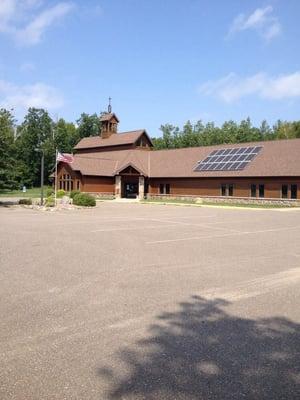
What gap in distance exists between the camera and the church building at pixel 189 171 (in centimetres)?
4147

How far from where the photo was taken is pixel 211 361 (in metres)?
4.55

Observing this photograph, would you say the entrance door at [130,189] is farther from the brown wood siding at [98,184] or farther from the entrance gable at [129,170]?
the entrance gable at [129,170]

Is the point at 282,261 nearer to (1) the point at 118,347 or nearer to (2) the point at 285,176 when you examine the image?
(1) the point at 118,347

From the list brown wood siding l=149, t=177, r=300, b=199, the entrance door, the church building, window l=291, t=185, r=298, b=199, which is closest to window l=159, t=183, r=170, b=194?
the church building

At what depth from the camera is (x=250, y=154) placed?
1799 inches

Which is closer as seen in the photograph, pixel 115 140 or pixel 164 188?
pixel 164 188

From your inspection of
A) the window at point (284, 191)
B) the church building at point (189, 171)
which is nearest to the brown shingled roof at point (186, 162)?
the church building at point (189, 171)

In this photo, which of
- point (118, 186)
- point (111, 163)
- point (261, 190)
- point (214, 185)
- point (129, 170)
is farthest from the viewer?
point (111, 163)

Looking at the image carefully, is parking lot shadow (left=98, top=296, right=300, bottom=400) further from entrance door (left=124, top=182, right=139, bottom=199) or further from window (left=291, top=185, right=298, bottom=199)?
entrance door (left=124, top=182, right=139, bottom=199)

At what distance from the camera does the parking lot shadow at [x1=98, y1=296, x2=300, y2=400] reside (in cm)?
394

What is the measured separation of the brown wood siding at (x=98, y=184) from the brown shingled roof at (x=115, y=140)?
10.3m

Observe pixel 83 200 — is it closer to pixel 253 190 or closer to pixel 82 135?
pixel 253 190

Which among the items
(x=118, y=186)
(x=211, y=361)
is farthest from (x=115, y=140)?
A: (x=211, y=361)

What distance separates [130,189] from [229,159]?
1388 cm
